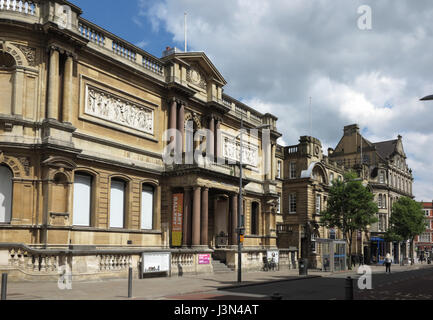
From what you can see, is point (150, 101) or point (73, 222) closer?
point (73, 222)

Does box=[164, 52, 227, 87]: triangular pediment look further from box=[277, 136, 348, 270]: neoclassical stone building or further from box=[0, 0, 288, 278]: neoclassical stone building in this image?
box=[277, 136, 348, 270]: neoclassical stone building

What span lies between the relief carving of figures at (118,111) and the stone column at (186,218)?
4819mm

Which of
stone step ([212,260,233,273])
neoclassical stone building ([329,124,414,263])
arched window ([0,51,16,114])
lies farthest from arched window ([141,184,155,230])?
neoclassical stone building ([329,124,414,263])

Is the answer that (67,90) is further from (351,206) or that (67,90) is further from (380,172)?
(380,172)

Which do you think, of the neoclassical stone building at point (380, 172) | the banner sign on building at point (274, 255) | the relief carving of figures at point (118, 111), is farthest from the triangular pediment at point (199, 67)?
the neoclassical stone building at point (380, 172)

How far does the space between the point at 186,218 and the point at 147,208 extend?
8.61ft

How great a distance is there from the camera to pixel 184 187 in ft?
97.9

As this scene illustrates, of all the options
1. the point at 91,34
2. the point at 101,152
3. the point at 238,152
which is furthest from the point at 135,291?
the point at 238,152

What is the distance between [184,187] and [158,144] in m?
3.52

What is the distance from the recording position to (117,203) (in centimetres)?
2784

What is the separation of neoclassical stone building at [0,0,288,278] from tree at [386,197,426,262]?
33919 millimetres
